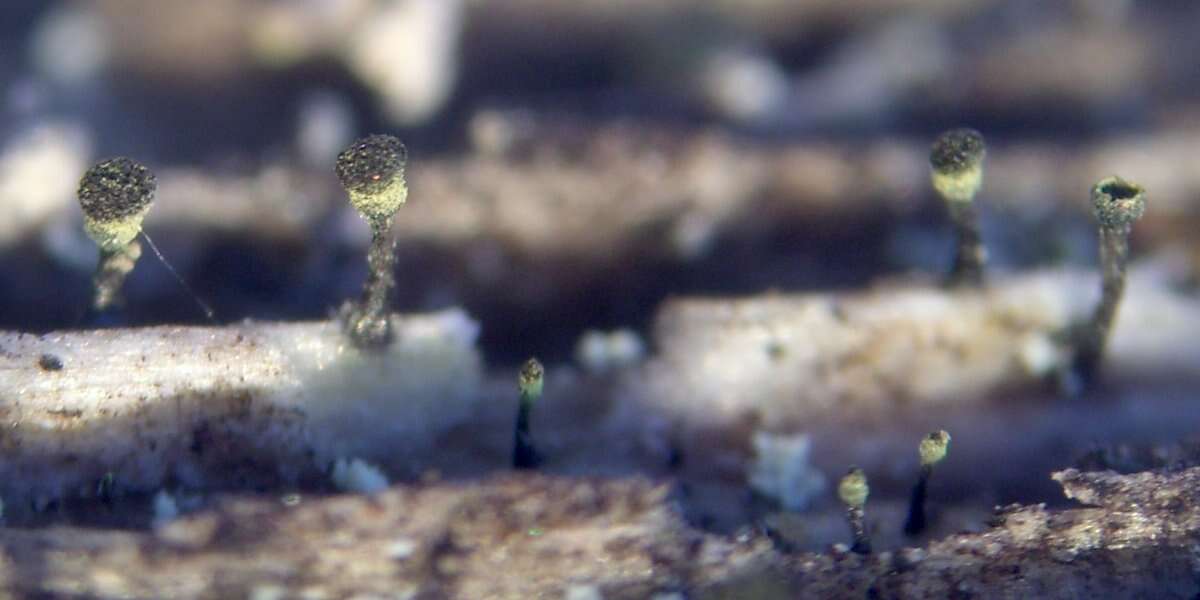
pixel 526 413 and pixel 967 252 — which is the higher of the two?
pixel 967 252

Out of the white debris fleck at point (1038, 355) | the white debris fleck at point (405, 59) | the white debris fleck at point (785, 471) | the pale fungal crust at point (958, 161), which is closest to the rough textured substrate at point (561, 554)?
the white debris fleck at point (785, 471)

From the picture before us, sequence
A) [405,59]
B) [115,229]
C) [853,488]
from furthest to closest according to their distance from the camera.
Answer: [405,59] → [115,229] → [853,488]

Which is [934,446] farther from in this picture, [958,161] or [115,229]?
[115,229]

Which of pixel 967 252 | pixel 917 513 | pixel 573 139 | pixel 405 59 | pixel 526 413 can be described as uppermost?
pixel 405 59

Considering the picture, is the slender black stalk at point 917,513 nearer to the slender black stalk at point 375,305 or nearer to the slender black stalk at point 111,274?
the slender black stalk at point 375,305

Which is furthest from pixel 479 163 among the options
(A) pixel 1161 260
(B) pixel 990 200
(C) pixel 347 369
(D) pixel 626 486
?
(A) pixel 1161 260

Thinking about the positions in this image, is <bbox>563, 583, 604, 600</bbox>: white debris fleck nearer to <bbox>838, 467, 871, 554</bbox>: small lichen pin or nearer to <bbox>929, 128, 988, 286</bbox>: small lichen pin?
<bbox>838, 467, 871, 554</bbox>: small lichen pin

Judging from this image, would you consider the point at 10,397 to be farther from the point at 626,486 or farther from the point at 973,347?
the point at 973,347

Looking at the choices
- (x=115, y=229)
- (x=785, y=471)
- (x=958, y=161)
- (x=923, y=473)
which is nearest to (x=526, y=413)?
(x=785, y=471)
